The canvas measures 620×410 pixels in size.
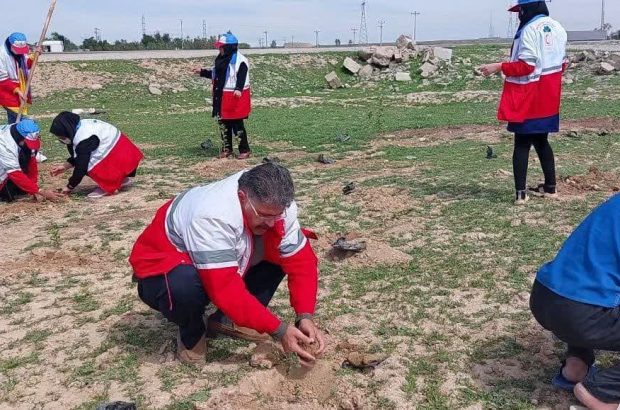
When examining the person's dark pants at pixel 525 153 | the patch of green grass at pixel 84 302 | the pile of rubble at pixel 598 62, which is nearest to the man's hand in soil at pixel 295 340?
the patch of green grass at pixel 84 302

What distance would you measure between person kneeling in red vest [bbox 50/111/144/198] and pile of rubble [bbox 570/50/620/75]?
2010 centimetres

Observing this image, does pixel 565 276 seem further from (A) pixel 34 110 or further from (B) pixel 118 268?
(A) pixel 34 110

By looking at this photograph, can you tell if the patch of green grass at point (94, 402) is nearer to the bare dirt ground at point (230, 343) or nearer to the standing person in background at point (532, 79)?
the bare dirt ground at point (230, 343)

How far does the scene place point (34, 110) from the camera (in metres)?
17.5

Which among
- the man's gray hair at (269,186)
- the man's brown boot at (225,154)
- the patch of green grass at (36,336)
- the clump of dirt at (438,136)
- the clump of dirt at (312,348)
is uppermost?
the man's gray hair at (269,186)

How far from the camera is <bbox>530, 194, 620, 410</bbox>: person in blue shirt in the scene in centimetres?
261

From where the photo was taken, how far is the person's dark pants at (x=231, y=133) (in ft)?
30.1

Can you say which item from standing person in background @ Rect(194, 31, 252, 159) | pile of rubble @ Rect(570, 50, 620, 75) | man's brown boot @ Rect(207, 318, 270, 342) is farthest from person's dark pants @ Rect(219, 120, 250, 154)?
pile of rubble @ Rect(570, 50, 620, 75)

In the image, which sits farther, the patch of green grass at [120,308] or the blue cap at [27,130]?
the blue cap at [27,130]

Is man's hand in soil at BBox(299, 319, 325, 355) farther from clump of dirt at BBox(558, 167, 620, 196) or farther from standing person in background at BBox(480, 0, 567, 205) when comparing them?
clump of dirt at BBox(558, 167, 620, 196)

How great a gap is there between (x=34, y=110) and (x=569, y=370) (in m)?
17.4

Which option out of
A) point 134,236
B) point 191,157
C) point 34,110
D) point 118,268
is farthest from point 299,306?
point 34,110

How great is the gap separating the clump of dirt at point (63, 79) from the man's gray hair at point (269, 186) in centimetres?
1976

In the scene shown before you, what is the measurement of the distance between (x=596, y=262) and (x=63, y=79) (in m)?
22.3
